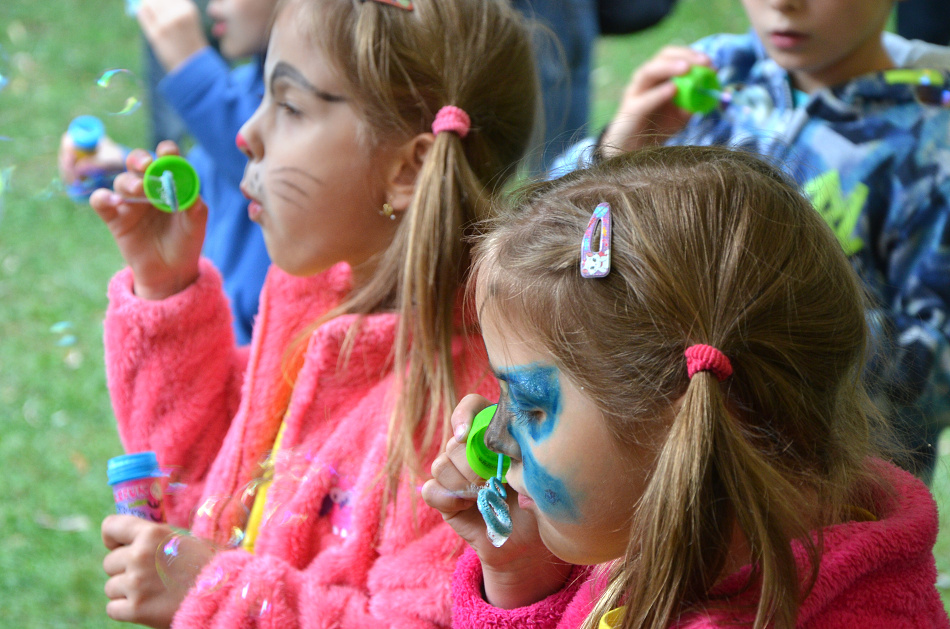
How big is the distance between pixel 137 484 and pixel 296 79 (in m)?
0.70

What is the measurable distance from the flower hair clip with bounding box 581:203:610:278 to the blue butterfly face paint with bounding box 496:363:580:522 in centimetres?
12

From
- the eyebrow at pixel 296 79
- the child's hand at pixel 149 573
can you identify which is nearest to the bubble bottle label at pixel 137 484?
the child's hand at pixel 149 573

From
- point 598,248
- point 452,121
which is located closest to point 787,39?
point 452,121

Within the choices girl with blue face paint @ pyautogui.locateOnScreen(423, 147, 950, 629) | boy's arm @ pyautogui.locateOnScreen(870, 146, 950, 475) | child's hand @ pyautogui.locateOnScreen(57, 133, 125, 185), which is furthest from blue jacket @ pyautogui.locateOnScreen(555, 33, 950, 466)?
child's hand @ pyautogui.locateOnScreen(57, 133, 125, 185)

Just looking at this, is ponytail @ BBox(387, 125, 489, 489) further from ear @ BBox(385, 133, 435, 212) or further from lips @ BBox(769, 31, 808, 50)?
lips @ BBox(769, 31, 808, 50)

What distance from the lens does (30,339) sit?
144 inches

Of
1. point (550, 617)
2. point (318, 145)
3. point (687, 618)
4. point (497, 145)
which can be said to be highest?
point (318, 145)

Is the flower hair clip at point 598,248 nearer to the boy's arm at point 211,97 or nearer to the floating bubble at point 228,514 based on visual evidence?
the floating bubble at point 228,514

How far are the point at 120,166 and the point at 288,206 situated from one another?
861mm

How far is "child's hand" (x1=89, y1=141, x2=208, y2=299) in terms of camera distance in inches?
65.3

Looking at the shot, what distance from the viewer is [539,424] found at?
1009 millimetres

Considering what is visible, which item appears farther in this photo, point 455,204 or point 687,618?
Result: point 455,204

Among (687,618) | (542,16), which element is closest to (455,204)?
(687,618)

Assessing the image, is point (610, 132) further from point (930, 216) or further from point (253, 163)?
point (253, 163)
